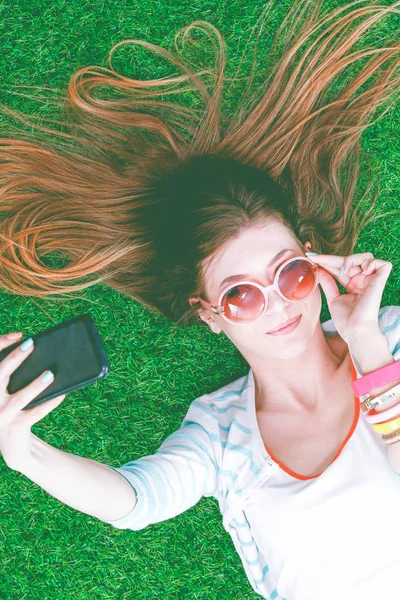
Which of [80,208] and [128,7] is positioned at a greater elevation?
[128,7]

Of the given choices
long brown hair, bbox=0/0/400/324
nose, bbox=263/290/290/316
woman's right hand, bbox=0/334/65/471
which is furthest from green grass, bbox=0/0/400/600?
woman's right hand, bbox=0/334/65/471

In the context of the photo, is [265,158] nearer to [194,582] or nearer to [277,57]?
[277,57]

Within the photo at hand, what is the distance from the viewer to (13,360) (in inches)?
90.7

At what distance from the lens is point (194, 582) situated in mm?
3604

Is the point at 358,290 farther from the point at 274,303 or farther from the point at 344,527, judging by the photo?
the point at 344,527

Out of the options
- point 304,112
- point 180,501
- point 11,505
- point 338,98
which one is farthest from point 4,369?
point 338,98

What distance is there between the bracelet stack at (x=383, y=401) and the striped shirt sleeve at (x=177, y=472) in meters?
0.81

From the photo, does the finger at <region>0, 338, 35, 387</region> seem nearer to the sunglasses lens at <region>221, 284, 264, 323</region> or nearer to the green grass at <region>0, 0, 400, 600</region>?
the sunglasses lens at <region>221, 284, 264, 323</region>

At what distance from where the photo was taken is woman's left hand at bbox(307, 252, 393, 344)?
9.01 feet

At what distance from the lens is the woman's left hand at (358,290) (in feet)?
9.01

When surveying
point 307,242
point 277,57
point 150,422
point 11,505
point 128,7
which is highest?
point 128,7

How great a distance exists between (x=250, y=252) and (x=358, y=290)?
542mm

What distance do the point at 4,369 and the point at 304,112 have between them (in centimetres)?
201

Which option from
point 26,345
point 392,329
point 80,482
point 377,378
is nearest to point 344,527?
point 377,378
